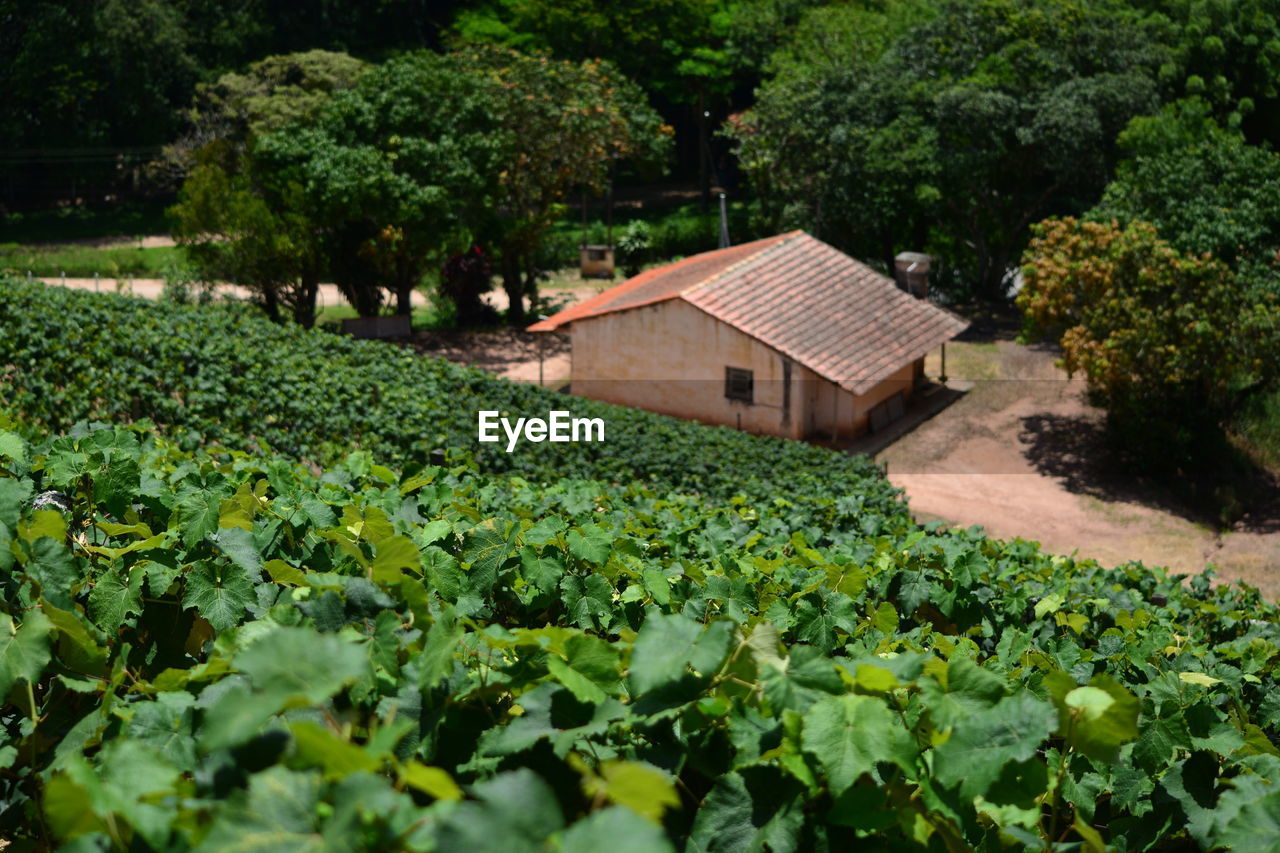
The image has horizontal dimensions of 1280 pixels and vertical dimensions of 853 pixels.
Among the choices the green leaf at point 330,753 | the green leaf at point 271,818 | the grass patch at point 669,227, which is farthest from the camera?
the grass patch at point 669,227

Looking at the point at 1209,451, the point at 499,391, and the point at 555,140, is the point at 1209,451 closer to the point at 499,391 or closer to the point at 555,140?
the point at 499,391

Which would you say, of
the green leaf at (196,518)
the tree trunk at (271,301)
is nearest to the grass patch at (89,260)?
the tree trunk at (271,301)

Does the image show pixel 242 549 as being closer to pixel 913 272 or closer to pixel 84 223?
pixel 913 272

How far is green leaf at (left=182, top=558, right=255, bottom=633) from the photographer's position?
3760 mm

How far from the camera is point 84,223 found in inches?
1925

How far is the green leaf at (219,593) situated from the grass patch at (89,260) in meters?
37.1

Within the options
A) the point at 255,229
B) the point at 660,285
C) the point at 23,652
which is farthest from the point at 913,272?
the point at 23,652

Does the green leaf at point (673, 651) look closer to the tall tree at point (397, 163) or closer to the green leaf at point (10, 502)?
→ the green leaf at point (10, 502)

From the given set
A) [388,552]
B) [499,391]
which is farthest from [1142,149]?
[388,552]

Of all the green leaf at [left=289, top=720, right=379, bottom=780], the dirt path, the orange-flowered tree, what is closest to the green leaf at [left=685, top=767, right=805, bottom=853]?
the green leaf at [left=289, top=720, right=379, bottom=780]

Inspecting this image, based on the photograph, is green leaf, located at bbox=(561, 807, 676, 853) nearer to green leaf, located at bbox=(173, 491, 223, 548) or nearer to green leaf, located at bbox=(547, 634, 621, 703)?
green leaf, located at bbox=(547, 634, 621, 703)

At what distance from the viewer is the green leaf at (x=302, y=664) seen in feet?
7.81

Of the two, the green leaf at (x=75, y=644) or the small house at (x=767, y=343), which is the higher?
the green leaf at (x=75, y=644)

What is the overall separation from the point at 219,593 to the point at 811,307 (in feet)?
73.9
